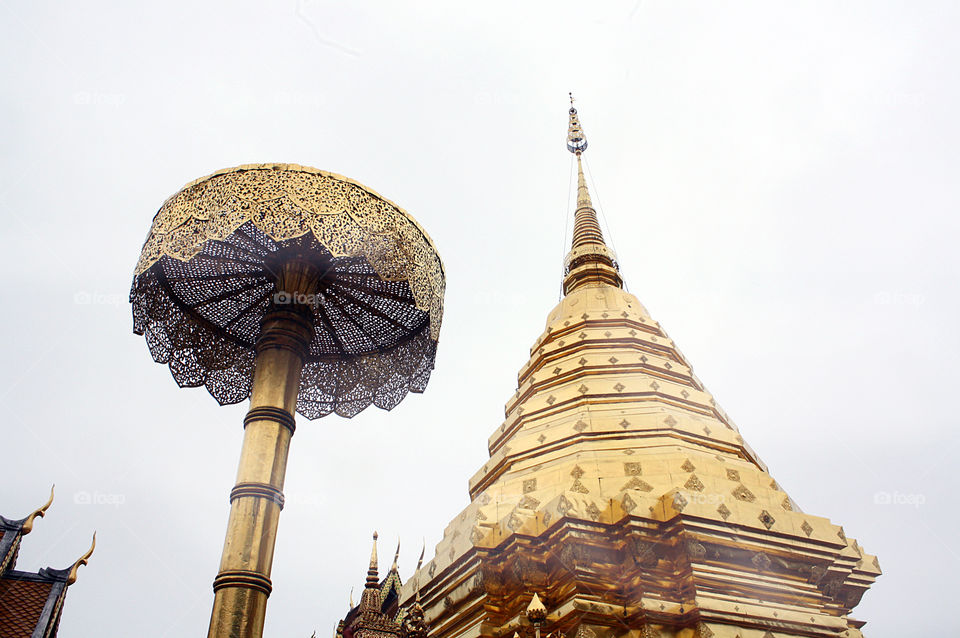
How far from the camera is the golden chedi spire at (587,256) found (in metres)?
17.7

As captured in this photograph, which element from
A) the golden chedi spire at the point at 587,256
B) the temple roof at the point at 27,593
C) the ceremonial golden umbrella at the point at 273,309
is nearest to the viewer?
the ceremonial golden umbrella at the point at 273,309

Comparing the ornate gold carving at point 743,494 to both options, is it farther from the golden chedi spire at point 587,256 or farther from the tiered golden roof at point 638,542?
the golden chedi spire at point 587,256

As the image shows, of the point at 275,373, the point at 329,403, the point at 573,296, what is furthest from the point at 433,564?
the point at 573,296

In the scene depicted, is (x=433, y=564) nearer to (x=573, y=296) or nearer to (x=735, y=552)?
(x=735, y=552)

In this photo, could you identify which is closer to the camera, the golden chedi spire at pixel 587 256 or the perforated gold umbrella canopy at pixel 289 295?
the perforated gold umbrella canopy at pixel 289 295

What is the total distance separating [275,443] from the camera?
530 cm

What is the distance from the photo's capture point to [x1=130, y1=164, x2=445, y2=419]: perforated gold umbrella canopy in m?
5.82

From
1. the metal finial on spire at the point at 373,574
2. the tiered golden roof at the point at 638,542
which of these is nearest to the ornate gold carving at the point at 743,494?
the tiered golden roof at the point at 638,542

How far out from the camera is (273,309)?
6051mm

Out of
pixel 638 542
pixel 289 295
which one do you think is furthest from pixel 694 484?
pixel 289 295

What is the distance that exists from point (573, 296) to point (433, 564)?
7.81 meters

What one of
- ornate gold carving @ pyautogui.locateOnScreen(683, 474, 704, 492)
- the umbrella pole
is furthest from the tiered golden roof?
the umbrella pole

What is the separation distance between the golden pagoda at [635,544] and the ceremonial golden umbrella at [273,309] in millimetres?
3093

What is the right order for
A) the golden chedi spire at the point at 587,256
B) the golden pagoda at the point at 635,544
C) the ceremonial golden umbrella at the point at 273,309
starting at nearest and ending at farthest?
1. the ceremonial golden umbrella at the point at 273,309
2. the golden pagoda at the point at 635,544
3. the golden chedi spire at the point at 587,256
